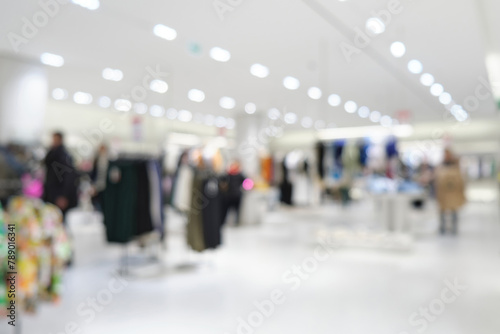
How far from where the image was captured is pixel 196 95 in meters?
9.66

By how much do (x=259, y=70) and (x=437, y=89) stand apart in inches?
200

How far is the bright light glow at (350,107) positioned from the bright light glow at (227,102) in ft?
11.4

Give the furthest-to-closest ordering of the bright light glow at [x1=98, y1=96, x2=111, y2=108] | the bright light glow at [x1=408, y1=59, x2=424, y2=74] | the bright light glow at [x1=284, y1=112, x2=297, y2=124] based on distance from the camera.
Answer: the bright light glow at [x1=284, y1=112, x2=297, y2=124] → the bright light glow at [x1=98, y1=96, x2=111, y2=108] → the bright light glow at [x1=408, y1=59, x2=424, y2=74]

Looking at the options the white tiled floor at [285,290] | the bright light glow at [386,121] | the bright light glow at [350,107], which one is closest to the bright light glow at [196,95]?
the white tiled floor at [285,290]

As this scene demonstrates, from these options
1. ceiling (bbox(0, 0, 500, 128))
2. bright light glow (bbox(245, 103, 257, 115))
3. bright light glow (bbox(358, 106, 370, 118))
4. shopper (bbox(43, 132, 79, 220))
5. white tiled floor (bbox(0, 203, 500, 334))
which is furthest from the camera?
bright light glow (bbox(358, 106, 370, 118))

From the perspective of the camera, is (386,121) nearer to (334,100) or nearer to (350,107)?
(350,107)

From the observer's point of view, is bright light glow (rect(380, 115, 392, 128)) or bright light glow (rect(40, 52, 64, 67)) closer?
bright light glow (rect(40, 52, 64, 67))

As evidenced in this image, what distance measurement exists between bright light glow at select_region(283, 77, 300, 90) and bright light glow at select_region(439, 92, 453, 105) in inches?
171

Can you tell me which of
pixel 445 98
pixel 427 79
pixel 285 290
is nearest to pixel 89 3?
pixel 285 290

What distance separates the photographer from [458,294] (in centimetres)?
354

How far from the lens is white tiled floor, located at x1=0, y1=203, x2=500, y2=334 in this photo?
283 centimetres

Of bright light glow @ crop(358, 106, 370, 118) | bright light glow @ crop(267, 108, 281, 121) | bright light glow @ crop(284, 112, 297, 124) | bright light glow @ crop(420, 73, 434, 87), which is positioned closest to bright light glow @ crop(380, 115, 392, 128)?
bright light glow @ crop(358, 106, 370, 118)

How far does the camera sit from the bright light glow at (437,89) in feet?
29.0

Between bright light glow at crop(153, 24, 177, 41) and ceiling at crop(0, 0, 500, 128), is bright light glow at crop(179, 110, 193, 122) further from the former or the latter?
bright light glow at crop(153, 24, 177, 41)
